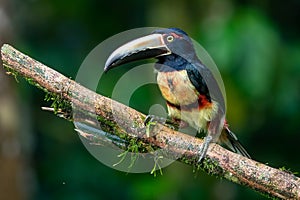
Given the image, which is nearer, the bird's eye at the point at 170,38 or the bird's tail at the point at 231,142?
the bird's eye at the point at 170,38

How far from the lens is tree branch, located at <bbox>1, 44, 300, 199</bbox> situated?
2.67 meters

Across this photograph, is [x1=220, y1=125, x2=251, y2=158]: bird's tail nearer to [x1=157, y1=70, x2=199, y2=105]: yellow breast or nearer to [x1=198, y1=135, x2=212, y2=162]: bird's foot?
[x1=157, y1=70, x2=199, y2=105]: yellow breast

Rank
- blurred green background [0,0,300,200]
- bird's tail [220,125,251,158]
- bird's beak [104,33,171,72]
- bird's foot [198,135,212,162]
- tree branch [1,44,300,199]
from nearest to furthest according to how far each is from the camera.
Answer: tree branch [1,44,300,199] → bird's foot [198,135,212,162] → bird's beak [104,33,171,72] → bird's tail [220,125,251,158] → blurred green background [0,0,300,200]

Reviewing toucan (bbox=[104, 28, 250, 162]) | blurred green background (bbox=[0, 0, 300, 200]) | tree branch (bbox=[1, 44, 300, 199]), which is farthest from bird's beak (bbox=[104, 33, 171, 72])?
blurred green background (bbox=[0, 0, 300, 200])

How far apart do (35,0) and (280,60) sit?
243cm

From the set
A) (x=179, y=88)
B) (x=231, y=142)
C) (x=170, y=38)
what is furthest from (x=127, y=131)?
(x=231, y=142)

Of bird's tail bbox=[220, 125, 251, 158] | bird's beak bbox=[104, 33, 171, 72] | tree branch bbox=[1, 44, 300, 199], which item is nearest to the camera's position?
A: tree branch bbox=[1, 44, 300, 199]

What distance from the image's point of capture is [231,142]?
3.36m

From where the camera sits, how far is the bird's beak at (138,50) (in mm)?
2947

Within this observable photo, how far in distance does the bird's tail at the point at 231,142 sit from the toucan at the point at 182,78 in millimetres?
134

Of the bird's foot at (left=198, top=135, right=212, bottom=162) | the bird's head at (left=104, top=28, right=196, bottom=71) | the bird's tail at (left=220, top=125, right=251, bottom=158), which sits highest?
the bird's head at (left=104, top=28, right=196, bottom=71)

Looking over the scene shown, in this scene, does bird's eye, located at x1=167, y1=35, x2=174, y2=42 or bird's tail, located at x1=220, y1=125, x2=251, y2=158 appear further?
bird's tail, located at x1=220, y1=125, x2=251, y2=158

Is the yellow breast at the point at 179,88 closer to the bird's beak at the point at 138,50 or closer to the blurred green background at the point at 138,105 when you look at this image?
the bird's beak at the point at 138,50

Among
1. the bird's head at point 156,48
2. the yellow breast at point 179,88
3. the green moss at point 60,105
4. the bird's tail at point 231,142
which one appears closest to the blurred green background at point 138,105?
the bird's tail at point 231,142
